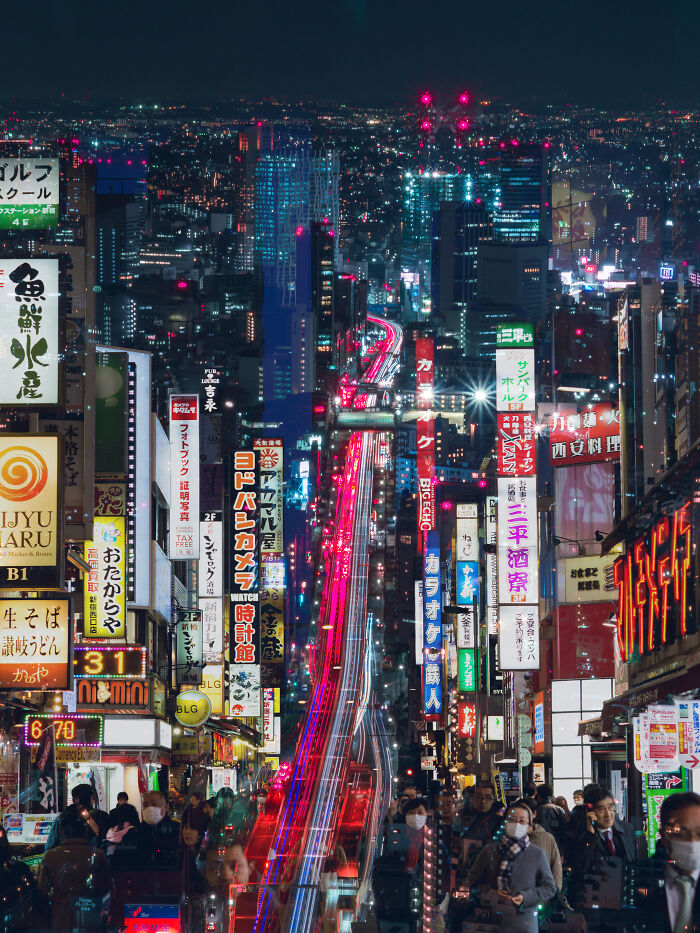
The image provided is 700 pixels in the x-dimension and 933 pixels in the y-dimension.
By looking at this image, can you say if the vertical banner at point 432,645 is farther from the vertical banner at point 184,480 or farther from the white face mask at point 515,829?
the white face mask at point 515,829

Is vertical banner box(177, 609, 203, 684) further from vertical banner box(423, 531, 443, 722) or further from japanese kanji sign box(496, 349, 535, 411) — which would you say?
vertical banner box(423, 531, 443, 722)

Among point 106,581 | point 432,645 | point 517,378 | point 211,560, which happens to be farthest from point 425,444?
point 106,581

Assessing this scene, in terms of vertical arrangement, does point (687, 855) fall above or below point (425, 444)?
below

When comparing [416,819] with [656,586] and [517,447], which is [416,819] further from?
[517,447]

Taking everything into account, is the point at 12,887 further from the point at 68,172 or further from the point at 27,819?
the point at 68,172

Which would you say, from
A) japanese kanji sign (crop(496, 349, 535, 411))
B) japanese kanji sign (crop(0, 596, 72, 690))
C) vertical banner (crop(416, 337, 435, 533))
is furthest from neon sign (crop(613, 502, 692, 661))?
vertical banner (crop(416, 337, 435, 533))

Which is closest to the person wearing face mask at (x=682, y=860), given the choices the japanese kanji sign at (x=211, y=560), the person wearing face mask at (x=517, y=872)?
the person wearing face mask at (x=517, y=872)

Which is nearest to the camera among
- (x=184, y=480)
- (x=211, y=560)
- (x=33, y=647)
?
(x=33, y=647)
